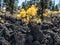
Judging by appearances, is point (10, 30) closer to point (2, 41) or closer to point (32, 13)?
point (2, 41)

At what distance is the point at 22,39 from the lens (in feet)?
172

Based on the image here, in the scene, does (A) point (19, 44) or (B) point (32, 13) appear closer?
(A) point (19, 44)

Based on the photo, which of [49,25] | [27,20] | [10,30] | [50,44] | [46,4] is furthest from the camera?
[46,4]

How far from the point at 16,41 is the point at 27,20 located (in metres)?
24.3

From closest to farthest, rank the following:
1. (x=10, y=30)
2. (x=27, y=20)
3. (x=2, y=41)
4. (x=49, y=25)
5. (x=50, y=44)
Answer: (x=2, y=41) → (x=50, y=44) → (x=10, y=30) → (x=49, y=25) → (x=27, y=20)

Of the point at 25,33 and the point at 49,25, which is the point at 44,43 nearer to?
the point at 25,33

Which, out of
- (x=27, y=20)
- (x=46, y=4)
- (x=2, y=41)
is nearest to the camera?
(x=2, y=41)

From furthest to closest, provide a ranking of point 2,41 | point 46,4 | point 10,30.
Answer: point 46,4 < point 10,30 < point 2,41

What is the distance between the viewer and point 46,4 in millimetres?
80438

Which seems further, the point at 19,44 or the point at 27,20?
the point at 27,20

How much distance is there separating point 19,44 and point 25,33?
465cm

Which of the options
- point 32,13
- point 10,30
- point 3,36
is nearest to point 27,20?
point 32,13

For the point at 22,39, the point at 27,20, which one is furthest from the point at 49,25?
the point at 22,39

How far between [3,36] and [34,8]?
3010cm
